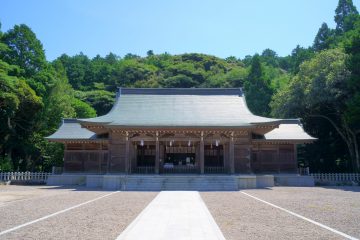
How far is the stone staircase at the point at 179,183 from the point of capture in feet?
63.9

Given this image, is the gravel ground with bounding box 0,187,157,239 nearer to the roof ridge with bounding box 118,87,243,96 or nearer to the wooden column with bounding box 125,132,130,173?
the wooden column with bounding box 125,132,130,173

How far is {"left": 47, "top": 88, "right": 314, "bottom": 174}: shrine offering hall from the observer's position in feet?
69.7

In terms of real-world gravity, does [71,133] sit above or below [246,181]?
above

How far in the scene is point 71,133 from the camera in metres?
25.2

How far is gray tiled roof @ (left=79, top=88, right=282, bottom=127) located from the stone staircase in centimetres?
339

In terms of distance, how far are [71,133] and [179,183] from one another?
10.6 metres

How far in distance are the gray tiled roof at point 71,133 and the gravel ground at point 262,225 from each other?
1571 centimetres

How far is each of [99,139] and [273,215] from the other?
1662 cm

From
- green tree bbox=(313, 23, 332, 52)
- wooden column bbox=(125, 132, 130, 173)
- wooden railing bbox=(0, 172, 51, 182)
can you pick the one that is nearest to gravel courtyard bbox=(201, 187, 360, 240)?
wooden column bbox=(125, 132, 130, 173)

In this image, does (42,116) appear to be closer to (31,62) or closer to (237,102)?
(31,62)

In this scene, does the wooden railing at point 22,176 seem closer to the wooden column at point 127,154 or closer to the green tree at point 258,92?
the wooden column at point 127,154

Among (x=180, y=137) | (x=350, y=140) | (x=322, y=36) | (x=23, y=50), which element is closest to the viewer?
(x=180, y=137)

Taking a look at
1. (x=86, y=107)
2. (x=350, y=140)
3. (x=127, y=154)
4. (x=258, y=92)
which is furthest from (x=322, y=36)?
(x=127, y=154)

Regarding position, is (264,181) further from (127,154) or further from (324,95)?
(324,95)
